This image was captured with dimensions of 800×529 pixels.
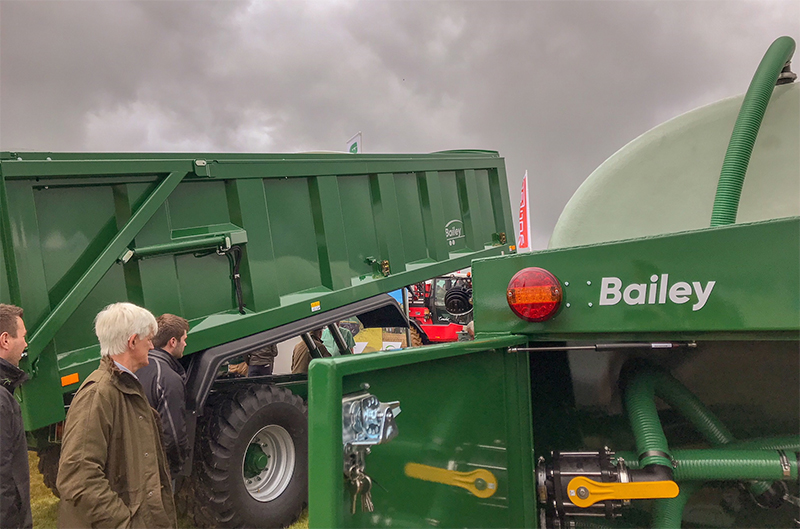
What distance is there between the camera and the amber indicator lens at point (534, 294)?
68.0 inches

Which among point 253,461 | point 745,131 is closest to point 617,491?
point 745,131

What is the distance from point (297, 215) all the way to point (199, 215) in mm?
844

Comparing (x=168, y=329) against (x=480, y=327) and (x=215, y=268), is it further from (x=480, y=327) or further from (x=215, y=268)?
(x=480, y=327)

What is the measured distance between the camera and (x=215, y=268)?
430cm

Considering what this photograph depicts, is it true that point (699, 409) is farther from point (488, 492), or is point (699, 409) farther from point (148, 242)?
point (148, 242)

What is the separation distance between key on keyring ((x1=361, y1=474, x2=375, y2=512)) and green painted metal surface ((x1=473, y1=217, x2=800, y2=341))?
0.79m

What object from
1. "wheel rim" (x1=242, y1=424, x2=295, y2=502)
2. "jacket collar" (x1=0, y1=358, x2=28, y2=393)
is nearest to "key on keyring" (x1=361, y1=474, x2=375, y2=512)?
"jacket collar" (x1=0, y1=358, x2=28, y2=393)

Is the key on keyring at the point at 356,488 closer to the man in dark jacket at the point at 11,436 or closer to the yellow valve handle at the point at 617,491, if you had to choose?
the yellow valve handle at the point at 617,491

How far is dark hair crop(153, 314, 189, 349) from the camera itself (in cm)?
364

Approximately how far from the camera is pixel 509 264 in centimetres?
185

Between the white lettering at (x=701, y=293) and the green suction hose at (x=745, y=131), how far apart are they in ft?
2.49

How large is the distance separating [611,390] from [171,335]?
2.76 metres

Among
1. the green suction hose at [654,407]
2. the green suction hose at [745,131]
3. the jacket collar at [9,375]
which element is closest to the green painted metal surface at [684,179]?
the green suction hose at [745,131]

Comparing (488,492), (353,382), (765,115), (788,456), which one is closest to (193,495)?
(488,492)
